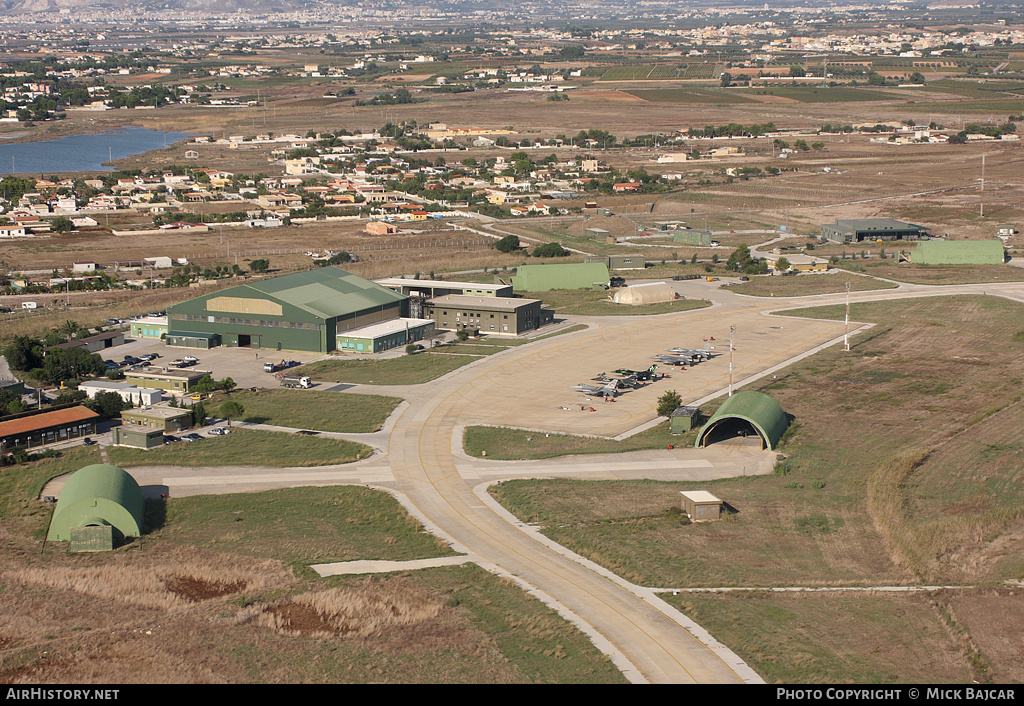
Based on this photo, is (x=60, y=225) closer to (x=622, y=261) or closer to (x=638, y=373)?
(x=622, y=261)

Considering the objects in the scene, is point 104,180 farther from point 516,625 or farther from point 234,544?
point 516,625

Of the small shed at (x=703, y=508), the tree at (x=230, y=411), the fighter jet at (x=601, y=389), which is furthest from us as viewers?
the fighter jet at (x=601, y=389)

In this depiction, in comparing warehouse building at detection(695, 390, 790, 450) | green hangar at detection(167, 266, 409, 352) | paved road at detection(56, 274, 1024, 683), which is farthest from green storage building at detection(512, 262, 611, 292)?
warehouse building at detection(695, 390, 790, 450)

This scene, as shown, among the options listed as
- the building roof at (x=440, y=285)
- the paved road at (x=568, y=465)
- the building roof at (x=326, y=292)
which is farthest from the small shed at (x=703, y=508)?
the building roof at (x=440, y=285)

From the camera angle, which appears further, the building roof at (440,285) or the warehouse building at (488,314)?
the building roof at (440,285)

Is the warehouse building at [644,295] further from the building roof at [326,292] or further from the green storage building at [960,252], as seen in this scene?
the green storage building at [960,252]
